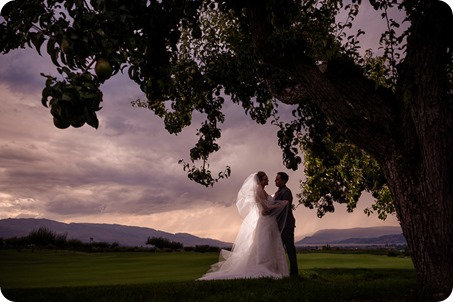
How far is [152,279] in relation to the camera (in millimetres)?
12938

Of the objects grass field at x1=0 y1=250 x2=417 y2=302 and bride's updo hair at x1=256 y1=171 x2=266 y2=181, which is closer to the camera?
grass field at x1=0 y1=250 x2=417 y2=302

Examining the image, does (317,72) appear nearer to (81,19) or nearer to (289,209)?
(289,209)

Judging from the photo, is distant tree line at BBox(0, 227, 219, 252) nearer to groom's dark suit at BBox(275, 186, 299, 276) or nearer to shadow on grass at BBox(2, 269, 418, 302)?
shadow on grass at BBox(2, 269, 418, 302)

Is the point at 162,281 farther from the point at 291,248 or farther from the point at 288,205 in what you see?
the point at 288,205

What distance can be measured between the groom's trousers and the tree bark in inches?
171

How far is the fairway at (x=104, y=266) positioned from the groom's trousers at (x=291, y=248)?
1.50 metres

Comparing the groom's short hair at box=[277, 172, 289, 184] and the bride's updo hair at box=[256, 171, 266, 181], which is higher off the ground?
the bride's updo hair at box=[256, 171, 266, 181]

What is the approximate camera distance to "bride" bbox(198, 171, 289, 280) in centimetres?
1312

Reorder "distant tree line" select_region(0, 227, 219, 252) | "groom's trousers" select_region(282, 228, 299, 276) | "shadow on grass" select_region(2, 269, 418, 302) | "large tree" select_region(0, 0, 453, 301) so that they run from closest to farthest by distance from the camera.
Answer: "large tree" select_region(0, 0, 453, 301), "shadow on grass" select_region(2, 269, 418, 302), "groom's trousers" select_region(282, 228, 299, 276), "distant tree line" select_region(0, 227, 219, 252)

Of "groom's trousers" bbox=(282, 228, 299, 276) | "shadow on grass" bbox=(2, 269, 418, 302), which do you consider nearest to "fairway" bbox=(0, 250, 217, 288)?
"shadow on grass" bbox=(2, 269, 418, 302)

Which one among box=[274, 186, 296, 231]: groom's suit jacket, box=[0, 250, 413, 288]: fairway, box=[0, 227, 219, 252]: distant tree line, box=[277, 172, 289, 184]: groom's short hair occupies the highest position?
box=[277, 172, 289, 184]: groom's short hair

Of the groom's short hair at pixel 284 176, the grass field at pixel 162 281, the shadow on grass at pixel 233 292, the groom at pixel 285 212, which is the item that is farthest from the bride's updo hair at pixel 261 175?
the shadow on grass at pixel 233 292

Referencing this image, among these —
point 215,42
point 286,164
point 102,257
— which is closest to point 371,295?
point 286,164

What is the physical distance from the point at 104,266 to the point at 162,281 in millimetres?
4048
